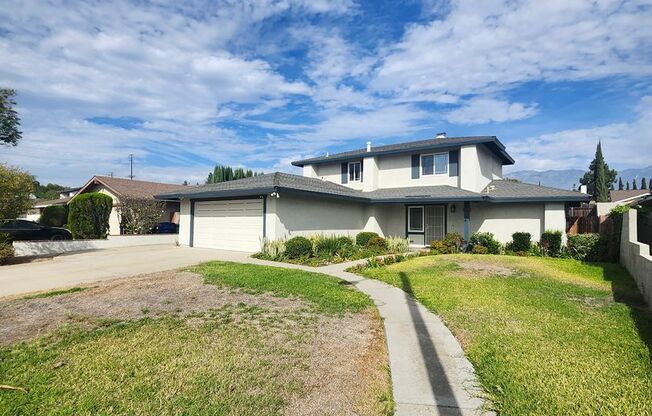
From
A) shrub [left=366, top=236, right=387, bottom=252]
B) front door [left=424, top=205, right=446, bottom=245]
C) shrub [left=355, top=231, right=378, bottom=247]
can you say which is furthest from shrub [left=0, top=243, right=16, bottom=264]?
front door [left=424, top=205, right=446, bottom=245]

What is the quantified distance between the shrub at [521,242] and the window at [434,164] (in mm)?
5079

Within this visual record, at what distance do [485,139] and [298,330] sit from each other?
16.7m

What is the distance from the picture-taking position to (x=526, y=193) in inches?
702

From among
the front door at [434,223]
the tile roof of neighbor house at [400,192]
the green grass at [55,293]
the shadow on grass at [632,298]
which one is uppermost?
the tile roof of neighbor house at [400,192]

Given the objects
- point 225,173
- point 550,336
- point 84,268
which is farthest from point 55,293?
point 225,173

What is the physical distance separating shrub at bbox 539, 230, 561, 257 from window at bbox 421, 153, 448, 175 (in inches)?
235

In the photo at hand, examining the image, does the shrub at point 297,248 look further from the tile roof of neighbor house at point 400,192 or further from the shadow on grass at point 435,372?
the shadow on grass at point 435,372

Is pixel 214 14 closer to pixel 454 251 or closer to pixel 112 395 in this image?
pixel 112 395

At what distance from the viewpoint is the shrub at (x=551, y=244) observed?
53.5ft

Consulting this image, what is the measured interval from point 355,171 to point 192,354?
19.4 metres

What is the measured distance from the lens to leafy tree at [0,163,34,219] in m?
13.0

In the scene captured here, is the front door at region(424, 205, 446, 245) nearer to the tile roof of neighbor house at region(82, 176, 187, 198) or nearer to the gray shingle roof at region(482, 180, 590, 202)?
the gray shingle roof at region(482, 180, 590, 202)

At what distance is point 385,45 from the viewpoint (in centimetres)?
1502

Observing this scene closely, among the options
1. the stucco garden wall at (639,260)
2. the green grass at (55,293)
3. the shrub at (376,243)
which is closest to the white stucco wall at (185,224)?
the shrub at (376,243)
